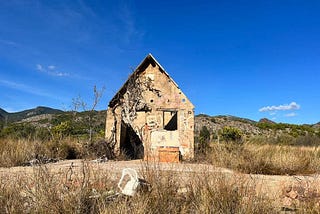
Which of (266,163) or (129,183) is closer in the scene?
(129,183)

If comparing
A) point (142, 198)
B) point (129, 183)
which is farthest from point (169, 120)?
point (142, 198)

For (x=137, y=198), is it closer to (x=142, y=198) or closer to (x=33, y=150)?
(x=142, y=198)

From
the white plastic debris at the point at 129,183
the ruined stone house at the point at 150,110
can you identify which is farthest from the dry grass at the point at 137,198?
the ruined stone house at the point at 150,110

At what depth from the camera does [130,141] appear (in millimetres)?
15086

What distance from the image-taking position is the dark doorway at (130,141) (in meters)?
13.7

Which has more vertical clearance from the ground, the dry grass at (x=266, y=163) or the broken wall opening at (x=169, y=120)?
the broken wall opening at (x=169, y=120)

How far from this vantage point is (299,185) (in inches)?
216

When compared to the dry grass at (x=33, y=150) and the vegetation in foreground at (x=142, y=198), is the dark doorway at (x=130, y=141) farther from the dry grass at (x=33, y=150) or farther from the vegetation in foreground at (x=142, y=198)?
the vegetation in foreground at (x=142, y=198)

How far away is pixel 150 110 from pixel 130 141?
8.56 ft

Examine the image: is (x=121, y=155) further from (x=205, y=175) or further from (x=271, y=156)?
(x=205, y=175)

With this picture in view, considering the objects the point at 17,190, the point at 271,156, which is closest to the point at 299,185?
the point at 271,156

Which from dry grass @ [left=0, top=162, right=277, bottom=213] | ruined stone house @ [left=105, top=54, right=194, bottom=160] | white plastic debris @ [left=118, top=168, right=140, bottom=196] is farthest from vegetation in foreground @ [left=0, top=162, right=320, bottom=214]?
ruined stone house @ [left=105, top=54, right=194, bottom=160]

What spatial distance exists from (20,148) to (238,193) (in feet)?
29.0

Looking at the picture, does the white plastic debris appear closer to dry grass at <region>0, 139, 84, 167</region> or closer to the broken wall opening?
dry grass at <region>0, 139, 84, 167</region>
